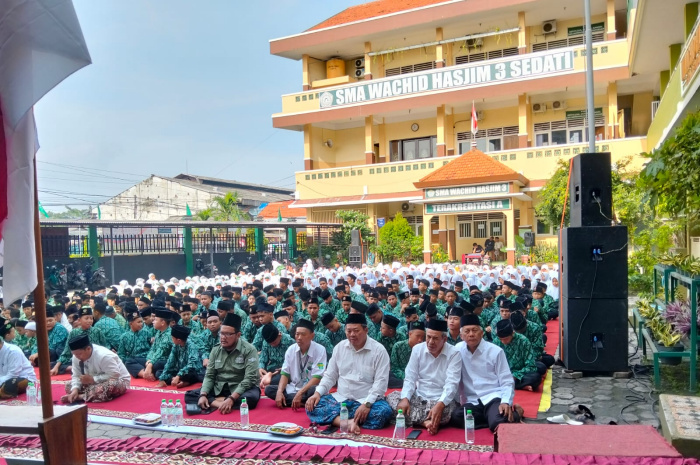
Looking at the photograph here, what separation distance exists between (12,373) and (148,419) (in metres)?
2.69

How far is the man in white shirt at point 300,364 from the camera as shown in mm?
6625

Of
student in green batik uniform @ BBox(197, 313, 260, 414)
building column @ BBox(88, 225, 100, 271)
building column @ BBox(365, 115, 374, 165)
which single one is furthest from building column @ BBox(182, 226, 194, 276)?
student in green batik uniform @ BBox(197, 313, 260, 414)

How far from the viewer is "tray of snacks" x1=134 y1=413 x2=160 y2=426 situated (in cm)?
596

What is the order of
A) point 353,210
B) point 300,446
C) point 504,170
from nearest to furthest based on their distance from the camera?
point 300,446 < point 504,170 < point 353,210

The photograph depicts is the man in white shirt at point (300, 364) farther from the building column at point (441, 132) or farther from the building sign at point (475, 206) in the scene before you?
the building column at point (441, 132)

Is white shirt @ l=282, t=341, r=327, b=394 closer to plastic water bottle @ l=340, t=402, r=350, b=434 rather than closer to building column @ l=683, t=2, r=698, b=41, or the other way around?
plastic water bottle @ l=340, t=402, r=350, b=434

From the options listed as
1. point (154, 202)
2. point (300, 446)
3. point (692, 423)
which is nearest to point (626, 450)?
point (692, 423)

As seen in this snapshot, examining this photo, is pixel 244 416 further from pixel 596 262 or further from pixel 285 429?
pixel 596 262

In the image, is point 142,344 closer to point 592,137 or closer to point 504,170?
point 592,137

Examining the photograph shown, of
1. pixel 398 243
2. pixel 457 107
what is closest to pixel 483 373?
pixel 398 243

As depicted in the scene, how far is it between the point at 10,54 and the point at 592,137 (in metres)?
11.1

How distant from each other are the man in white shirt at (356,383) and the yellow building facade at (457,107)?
1316 cm

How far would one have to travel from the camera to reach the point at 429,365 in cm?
598

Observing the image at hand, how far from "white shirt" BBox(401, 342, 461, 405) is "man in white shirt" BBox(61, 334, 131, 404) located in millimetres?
3598
